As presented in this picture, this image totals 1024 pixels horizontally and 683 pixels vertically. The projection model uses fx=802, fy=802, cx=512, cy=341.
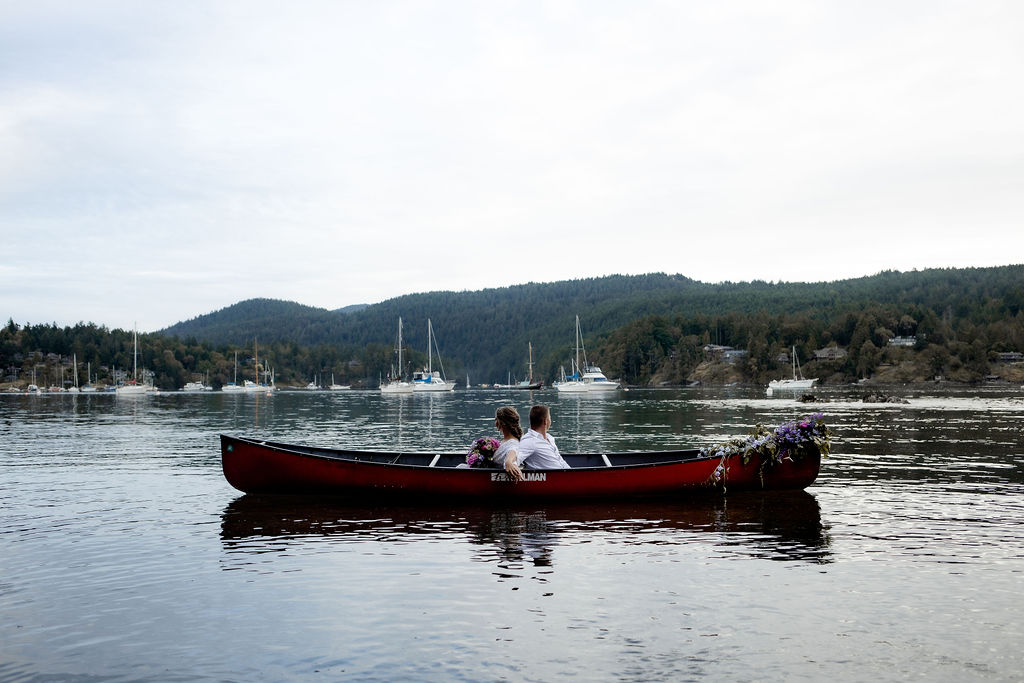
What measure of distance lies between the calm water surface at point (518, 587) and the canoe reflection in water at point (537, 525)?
10 cm

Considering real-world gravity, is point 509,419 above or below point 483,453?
above

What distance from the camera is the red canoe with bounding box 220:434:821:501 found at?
19.8 m

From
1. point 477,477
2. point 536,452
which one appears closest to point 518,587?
point 477,477

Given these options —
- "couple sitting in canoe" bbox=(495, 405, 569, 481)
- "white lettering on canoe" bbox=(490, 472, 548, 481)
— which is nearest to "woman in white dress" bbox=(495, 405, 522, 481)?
"couple sitting in canoe" bbox=(495, 405, 569, 481)

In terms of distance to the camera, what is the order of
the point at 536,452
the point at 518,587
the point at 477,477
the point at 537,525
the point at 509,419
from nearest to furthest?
the point at 518,587
the point at 537,525
the point at 509,419
the point at 477,477
the point at 536,452

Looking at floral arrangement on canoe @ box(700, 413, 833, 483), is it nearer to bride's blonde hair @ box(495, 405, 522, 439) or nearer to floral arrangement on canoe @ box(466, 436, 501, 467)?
bride's blonde hair @ box(495, 405, 522, 439)

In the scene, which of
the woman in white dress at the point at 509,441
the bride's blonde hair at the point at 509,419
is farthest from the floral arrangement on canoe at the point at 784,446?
the bride's blonde hair at the point at 509,419

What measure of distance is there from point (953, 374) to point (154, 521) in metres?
193

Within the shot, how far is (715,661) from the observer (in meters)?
8.73

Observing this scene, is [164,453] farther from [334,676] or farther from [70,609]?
[334,676]

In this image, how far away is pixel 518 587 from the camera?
1215cm

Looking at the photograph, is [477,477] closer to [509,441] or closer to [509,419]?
[509,441]

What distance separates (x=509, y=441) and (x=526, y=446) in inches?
21.0

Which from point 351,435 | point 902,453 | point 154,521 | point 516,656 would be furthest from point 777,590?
point 351,435
